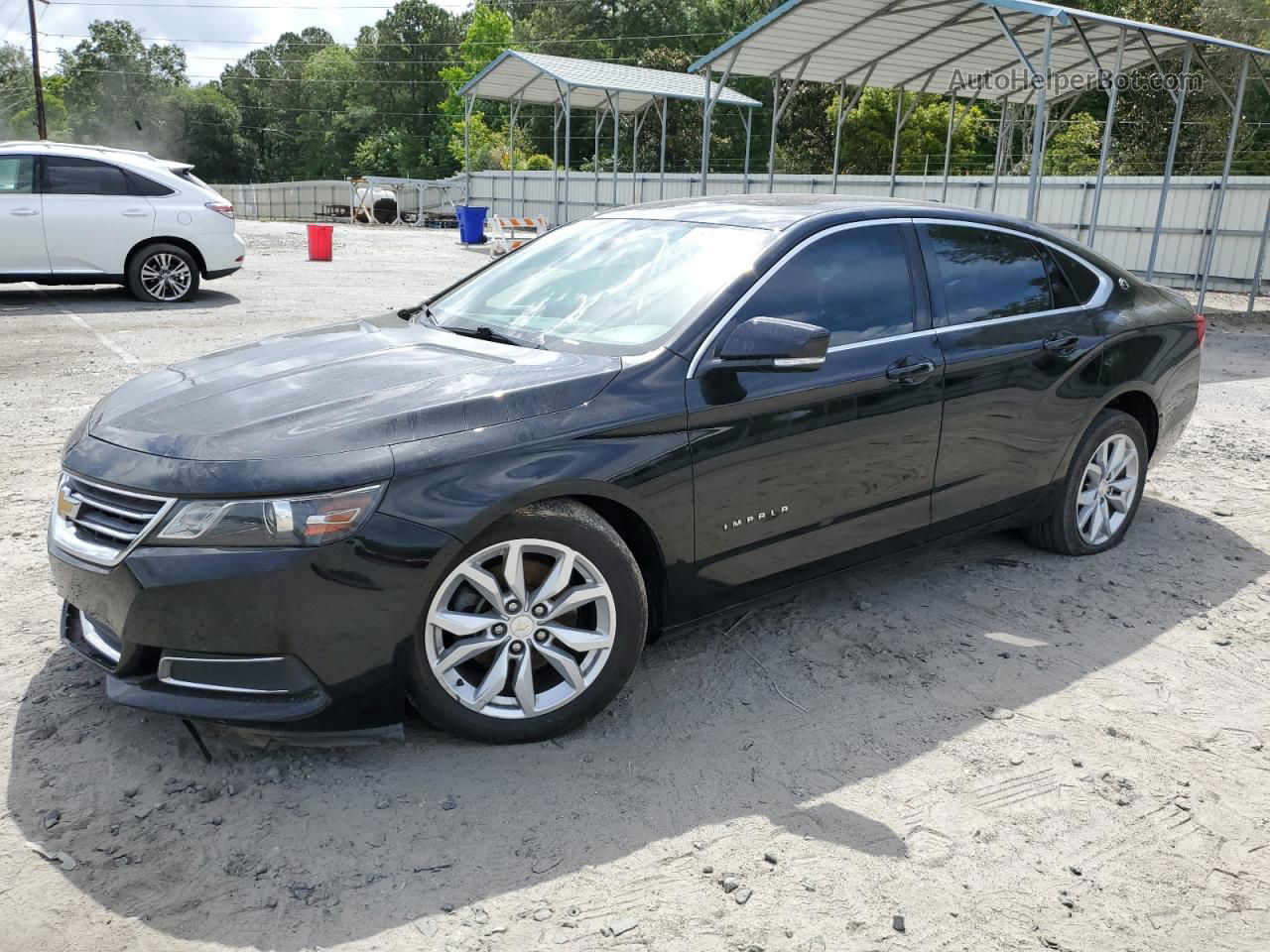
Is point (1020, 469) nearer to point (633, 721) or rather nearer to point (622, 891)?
point (633, 721)

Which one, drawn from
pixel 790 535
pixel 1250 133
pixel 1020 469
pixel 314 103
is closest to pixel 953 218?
pixel 1020 469

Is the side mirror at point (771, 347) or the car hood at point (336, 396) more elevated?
the side mirror at point (771, 347)

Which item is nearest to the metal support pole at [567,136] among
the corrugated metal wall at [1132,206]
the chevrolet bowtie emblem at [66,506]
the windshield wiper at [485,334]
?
the corrugated metal wall at [1132,206]

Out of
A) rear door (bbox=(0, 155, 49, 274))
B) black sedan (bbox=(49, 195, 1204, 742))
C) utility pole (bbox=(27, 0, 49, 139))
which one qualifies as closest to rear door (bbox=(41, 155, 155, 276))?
rear door (bbox=(0, 155, 49, 274))

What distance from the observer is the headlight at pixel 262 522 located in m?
2.84

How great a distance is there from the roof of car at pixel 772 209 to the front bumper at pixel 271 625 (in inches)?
74.2

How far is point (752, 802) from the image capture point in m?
3.07

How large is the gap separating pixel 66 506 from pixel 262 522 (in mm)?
786

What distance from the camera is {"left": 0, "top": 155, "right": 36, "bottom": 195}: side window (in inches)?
467

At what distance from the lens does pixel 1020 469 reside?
181 inches

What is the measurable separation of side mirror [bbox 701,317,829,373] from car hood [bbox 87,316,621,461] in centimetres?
38

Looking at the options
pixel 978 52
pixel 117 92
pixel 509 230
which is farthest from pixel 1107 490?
pixel 117 92

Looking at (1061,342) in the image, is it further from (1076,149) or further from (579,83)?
(1076,149)

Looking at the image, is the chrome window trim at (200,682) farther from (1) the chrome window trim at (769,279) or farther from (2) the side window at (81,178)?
(2) the side window at (81,178)
